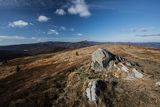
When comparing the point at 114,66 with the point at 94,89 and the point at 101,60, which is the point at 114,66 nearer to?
the point at 101,60

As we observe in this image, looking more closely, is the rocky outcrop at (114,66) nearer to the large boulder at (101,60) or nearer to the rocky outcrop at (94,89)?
the large boulder at (101,60)

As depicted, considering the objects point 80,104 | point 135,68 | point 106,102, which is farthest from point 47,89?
point 135,68

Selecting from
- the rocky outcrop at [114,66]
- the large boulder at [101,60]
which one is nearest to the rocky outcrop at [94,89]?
the rocky outcrop at [114,66]

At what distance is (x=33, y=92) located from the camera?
30031mm

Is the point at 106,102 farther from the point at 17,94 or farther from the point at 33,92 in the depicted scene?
the point at 17,94

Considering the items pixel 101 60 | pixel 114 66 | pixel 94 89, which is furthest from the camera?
pixel 101 60

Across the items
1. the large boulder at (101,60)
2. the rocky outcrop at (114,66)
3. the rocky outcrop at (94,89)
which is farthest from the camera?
the large boulder at (101,60)

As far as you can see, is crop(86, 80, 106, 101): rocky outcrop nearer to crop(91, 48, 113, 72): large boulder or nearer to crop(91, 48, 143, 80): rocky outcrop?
crop(91, 48, 143, 80): rocky outcrop

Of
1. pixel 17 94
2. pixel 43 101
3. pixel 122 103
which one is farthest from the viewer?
pixel 17 94

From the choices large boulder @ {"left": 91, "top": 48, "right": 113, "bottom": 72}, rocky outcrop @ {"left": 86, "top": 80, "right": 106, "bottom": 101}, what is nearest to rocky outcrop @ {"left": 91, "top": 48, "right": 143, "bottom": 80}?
large boulder @ {"left": 91, "top": 48, "right": 113, "bottom": 72}

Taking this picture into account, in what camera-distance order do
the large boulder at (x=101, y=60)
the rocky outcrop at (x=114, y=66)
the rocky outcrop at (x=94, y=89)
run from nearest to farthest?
the rocky outcrop at (x=94, y=89) < the rocky outcrop at (x=114, y=66) < the large boulder at (x=101, y=60)

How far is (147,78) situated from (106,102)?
802 centimetres

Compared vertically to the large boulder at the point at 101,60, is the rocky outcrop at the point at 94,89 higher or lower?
lower

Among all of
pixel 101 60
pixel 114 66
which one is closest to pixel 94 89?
pixel 114 66
